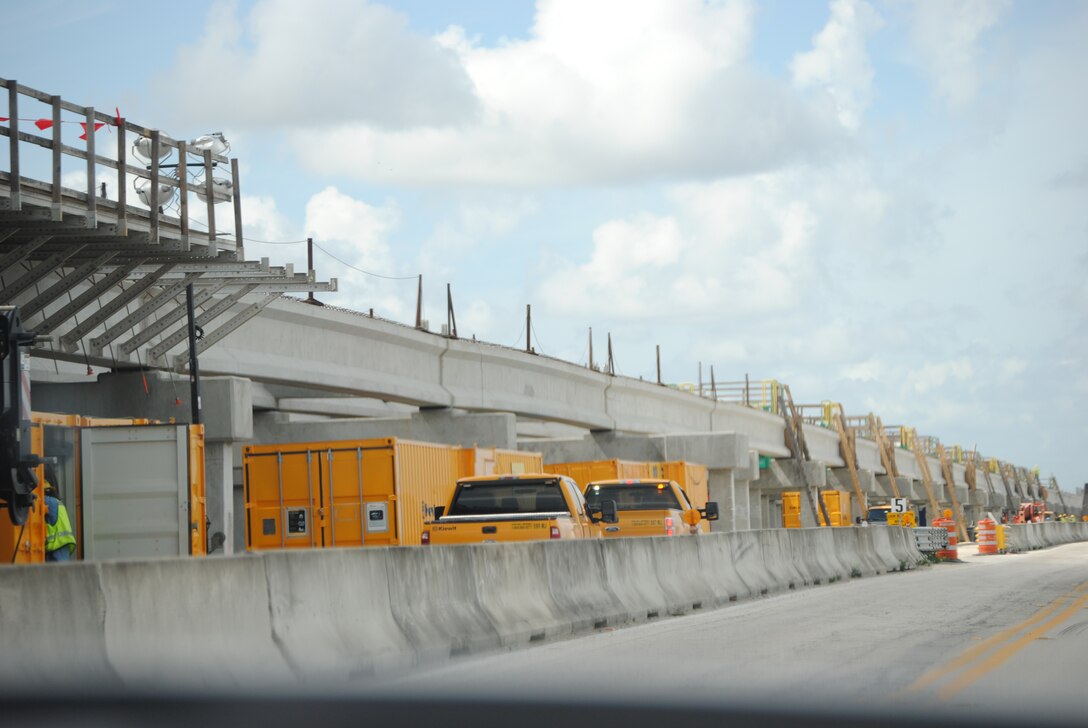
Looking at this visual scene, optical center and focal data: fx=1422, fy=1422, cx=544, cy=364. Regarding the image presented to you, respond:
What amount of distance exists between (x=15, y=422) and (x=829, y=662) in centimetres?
847

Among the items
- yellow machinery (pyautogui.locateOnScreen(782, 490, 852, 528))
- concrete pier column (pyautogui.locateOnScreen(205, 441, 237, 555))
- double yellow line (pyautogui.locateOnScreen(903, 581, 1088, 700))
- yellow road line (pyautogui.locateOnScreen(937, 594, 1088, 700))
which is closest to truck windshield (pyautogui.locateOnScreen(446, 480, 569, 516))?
double yellow line (pyautogui.locateOnScreen(903, 581, 1088, 700))

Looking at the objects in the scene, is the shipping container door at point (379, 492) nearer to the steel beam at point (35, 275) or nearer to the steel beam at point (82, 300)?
the steel beam at point (82, 300)

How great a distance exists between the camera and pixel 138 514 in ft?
66.2

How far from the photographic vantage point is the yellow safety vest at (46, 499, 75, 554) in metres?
17.0

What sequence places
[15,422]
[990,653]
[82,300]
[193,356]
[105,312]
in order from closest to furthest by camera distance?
[990,653] → [15,422] → [82,300] → [105,312] → [193,356]

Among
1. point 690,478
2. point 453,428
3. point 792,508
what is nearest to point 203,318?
point 453,428

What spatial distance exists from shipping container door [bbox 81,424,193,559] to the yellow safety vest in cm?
271

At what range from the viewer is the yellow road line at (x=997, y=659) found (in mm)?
9594

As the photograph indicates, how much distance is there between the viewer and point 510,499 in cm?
1873

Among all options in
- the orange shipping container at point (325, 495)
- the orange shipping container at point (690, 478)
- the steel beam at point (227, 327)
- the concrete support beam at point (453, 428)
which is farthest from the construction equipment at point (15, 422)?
the orange shipping container at point (690, 478)

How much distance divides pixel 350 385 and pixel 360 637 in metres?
20.9

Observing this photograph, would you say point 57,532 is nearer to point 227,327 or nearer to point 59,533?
point 59,533

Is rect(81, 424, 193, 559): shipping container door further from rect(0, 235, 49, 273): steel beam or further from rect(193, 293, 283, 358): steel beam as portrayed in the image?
rect(193, 293, 283, 358): steel beam

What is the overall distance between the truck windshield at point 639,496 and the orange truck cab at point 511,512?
521 centimetres
